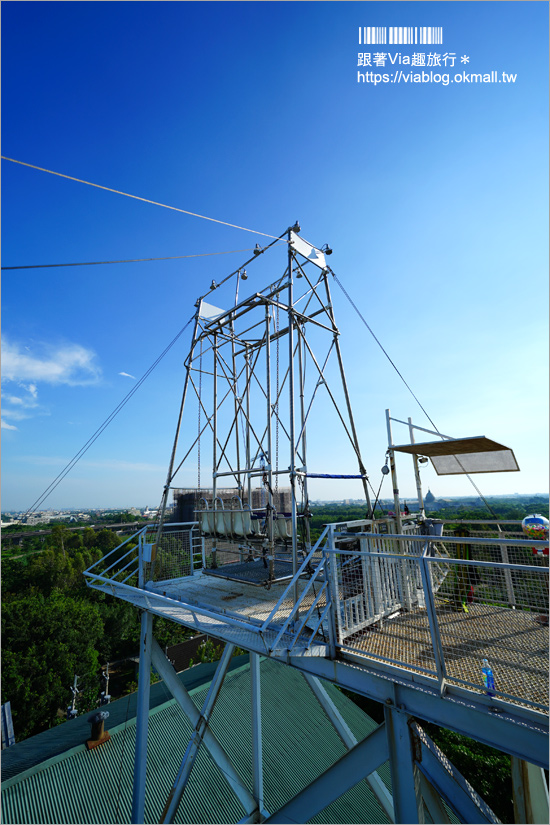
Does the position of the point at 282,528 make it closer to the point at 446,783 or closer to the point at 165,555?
the point at 165,555

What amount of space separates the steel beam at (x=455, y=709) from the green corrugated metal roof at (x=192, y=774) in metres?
12.0

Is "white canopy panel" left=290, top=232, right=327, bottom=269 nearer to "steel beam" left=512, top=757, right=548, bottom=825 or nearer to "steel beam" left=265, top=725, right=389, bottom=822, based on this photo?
"steel beam" left=265, top=725, right=389, bottom=822

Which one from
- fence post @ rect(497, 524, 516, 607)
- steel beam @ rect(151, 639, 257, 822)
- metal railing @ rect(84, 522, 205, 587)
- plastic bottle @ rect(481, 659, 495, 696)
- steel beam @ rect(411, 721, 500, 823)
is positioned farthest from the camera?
metal railing @ rect(84, 522, 205, 587)

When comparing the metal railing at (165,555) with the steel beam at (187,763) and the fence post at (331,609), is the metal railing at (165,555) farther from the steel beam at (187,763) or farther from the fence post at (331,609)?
the fence post at (331,609)

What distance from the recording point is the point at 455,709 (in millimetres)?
3838

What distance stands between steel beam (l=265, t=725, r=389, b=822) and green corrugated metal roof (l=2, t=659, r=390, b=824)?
33.1ft

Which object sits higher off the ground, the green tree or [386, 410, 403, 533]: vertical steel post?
[386, 410, 403, 533]: vertical steel post

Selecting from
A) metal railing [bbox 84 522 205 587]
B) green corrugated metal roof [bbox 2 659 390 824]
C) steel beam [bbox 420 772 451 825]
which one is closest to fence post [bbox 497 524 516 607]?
steel beam [bbox 420 772 451 825]

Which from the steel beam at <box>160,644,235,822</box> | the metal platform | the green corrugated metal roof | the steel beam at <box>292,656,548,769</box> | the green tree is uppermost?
the steel beam at <box>292,656,548,769</box>

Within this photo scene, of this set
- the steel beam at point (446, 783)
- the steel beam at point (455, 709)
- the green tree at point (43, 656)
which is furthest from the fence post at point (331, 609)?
the green tree at point (43, 656)

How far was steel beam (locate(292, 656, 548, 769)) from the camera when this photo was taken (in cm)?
344

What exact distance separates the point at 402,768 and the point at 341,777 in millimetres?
1025

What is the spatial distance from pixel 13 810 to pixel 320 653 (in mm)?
14046

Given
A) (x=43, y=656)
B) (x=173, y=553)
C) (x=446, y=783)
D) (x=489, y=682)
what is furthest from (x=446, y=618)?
(x=43, y=656)
